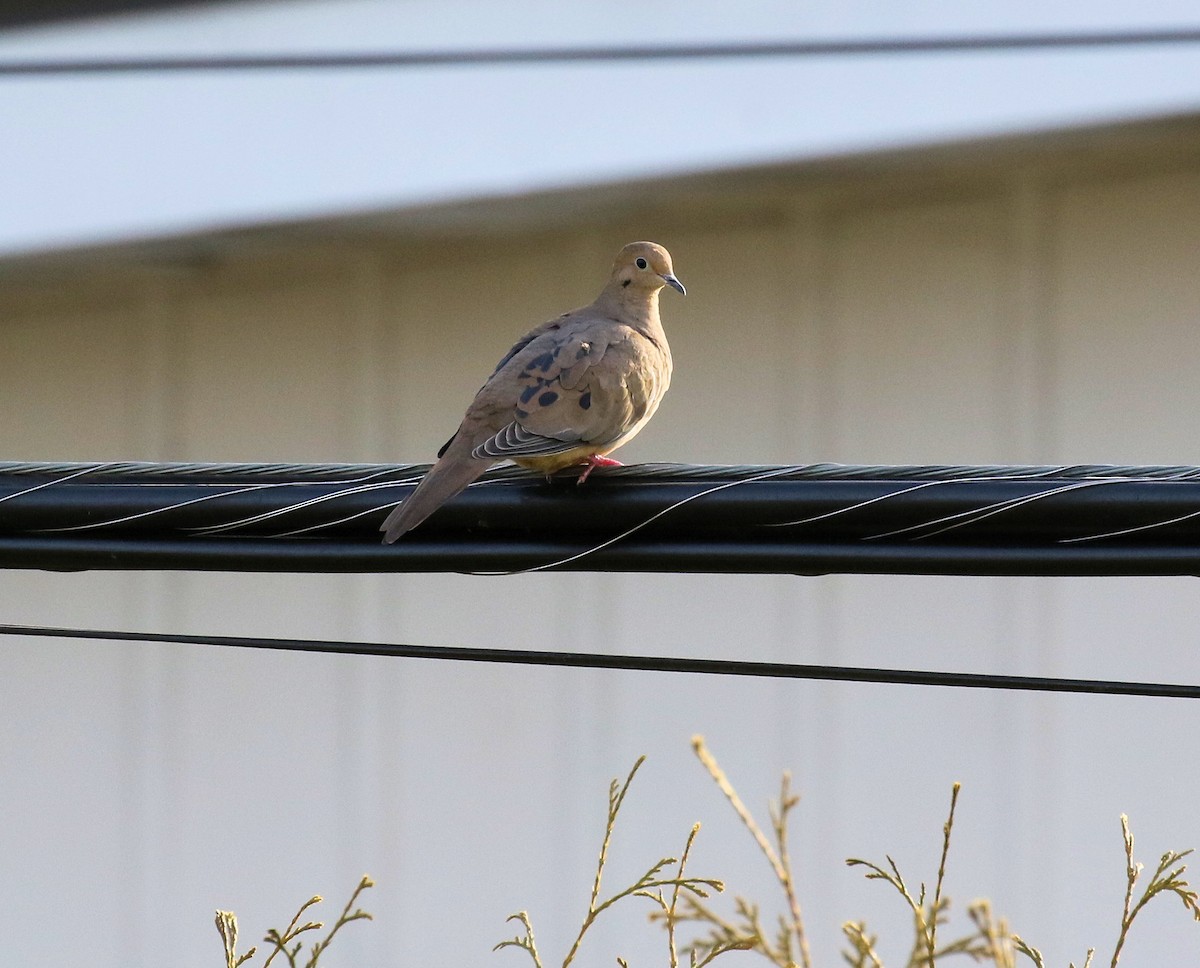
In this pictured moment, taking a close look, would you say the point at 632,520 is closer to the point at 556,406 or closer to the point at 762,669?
the point at 762,669

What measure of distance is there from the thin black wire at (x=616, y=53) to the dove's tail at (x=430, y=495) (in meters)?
2.79

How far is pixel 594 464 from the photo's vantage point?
9.55 ft

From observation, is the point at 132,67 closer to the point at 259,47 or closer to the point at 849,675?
the point at 259,47

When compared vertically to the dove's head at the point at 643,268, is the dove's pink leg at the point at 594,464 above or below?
below

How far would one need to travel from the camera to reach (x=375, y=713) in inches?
255

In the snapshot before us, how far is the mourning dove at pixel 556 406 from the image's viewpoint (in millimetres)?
2629

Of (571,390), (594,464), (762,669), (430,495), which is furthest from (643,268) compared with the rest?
(762,669)

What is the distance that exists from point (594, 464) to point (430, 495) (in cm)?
50

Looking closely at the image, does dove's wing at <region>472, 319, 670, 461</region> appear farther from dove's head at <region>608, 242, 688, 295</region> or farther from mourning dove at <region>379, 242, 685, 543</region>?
dove's head at <region>608, 242, 688, 295</region>

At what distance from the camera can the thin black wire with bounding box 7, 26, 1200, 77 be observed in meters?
4.65

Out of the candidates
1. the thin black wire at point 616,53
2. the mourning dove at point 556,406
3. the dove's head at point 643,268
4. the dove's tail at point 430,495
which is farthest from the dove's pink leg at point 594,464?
the thin black wire at point 616,53

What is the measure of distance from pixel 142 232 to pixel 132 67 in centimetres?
63

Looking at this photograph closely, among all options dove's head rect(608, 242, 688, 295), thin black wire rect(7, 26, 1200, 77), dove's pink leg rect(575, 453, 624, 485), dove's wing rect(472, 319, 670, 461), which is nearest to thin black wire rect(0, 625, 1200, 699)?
dove's pink leg rect(575, 453, 624, 485)

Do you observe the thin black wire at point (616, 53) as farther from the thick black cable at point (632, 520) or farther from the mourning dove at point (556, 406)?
the thick black cable at point (632, 520)
